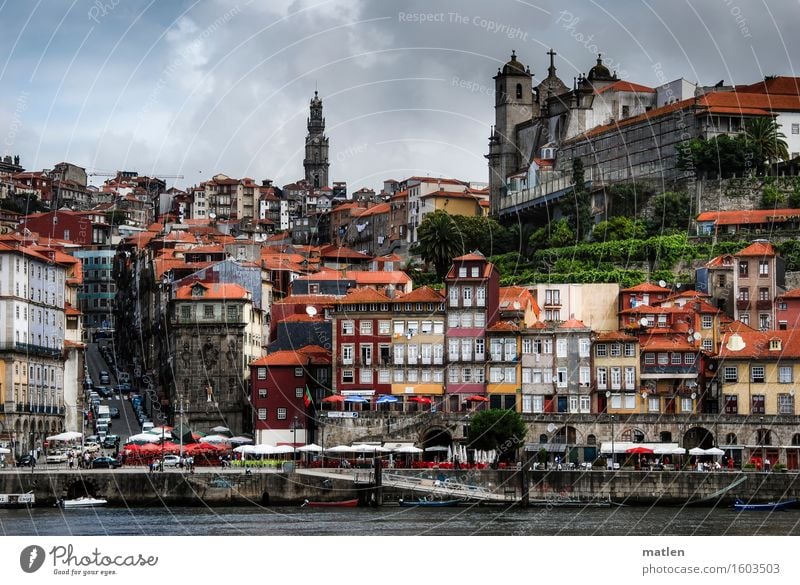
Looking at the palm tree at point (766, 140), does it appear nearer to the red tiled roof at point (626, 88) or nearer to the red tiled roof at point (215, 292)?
the red tiled roof at point (626, 88)

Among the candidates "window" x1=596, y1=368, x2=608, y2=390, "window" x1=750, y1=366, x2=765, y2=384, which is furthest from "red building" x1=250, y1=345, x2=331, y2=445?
"window" x1=750, y1=366, x2=765, y2=384

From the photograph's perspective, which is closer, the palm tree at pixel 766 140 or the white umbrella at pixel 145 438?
the white umbrella at pixel 145 438

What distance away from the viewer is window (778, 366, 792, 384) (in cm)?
8450

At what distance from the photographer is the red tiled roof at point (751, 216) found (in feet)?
348

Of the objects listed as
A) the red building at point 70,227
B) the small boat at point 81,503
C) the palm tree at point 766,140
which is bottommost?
the small boat at point 81,503

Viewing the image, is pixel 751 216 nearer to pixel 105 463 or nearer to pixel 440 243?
pixel 440 243

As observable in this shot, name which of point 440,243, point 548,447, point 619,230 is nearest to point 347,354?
point 548,447

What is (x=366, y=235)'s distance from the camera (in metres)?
145

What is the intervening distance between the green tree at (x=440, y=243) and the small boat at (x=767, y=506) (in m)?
39.5

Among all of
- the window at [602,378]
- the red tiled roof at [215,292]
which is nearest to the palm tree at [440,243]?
the red tiled roof at [215,292]

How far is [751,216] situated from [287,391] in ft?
103

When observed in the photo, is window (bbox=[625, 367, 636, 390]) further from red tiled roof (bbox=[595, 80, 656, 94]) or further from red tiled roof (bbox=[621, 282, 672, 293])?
red tiled roof (bbox=[595, 80, 656, 94])

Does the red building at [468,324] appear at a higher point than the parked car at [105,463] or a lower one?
higher

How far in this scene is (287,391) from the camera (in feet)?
295
